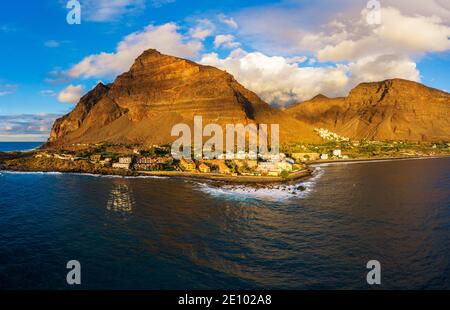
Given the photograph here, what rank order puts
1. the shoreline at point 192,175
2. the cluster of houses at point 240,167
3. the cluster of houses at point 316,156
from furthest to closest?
1. the cluster of houses at point 316,156
2. the cluster of houses at point 240,167
3. the shoreline at point 192,175

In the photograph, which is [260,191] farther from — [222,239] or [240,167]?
[222,239]

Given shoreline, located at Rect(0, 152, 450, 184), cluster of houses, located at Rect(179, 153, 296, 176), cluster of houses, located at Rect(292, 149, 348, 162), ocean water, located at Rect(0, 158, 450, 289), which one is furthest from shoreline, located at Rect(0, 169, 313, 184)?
cluster of houses, located at Rect(292, 149, 348, 162)

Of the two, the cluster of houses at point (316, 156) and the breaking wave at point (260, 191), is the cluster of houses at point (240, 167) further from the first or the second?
the cluster of houses at point (316, 156)

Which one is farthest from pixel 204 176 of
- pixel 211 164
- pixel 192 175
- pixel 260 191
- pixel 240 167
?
pixel 260 191

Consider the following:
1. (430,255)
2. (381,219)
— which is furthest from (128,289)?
(381,219)

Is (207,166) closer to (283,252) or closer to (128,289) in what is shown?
(283,252)

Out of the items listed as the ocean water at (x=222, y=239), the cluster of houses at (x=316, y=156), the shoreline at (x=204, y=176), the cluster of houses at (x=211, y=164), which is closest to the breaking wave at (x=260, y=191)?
the ocean water at (x=222, y=239)

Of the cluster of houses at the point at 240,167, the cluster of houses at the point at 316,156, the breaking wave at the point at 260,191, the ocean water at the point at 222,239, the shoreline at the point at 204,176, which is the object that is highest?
the cluster of houses at the point at 316,156
